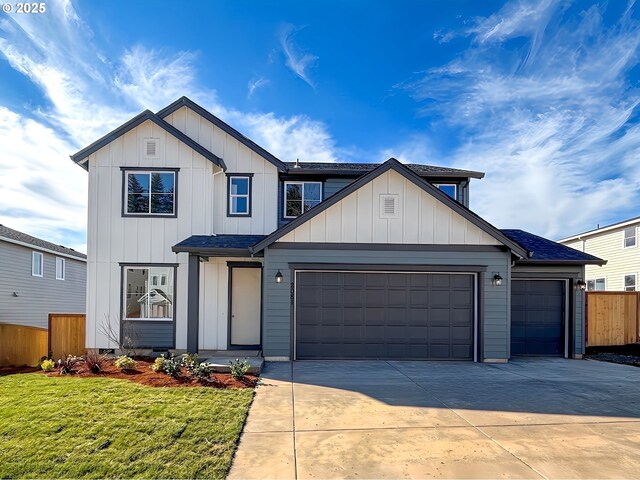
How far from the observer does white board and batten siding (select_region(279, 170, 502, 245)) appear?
969 cm

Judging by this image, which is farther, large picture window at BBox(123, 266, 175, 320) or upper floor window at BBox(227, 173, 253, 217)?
upper floor window at BBox(227, 173, 253, 217)

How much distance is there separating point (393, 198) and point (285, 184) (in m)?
4.20

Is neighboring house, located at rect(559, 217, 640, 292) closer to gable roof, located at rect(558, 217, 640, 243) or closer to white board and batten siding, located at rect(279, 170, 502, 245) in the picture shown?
gable roof, located at rect(558, 217, 640, 243)

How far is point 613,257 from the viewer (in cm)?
1947

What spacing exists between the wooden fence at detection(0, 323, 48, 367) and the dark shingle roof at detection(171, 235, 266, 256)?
24.3 ft

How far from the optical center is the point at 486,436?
482cm

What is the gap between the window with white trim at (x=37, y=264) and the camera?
55.8 feet

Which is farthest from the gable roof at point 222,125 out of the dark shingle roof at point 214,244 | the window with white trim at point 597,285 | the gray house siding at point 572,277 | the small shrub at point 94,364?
the window with white trim at point 597,285

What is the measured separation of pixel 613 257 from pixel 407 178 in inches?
658

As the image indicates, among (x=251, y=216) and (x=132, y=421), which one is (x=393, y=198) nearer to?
(x=251, y=216)

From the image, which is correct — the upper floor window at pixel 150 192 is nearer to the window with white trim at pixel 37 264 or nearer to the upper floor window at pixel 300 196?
the upper floor window at pixel 300 196

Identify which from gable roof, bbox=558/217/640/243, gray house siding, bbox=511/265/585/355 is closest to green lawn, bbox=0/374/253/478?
gray house siding, bbox=511/265/585/355

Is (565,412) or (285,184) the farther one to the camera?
(285,184)

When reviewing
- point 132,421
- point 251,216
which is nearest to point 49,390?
point 132,421
